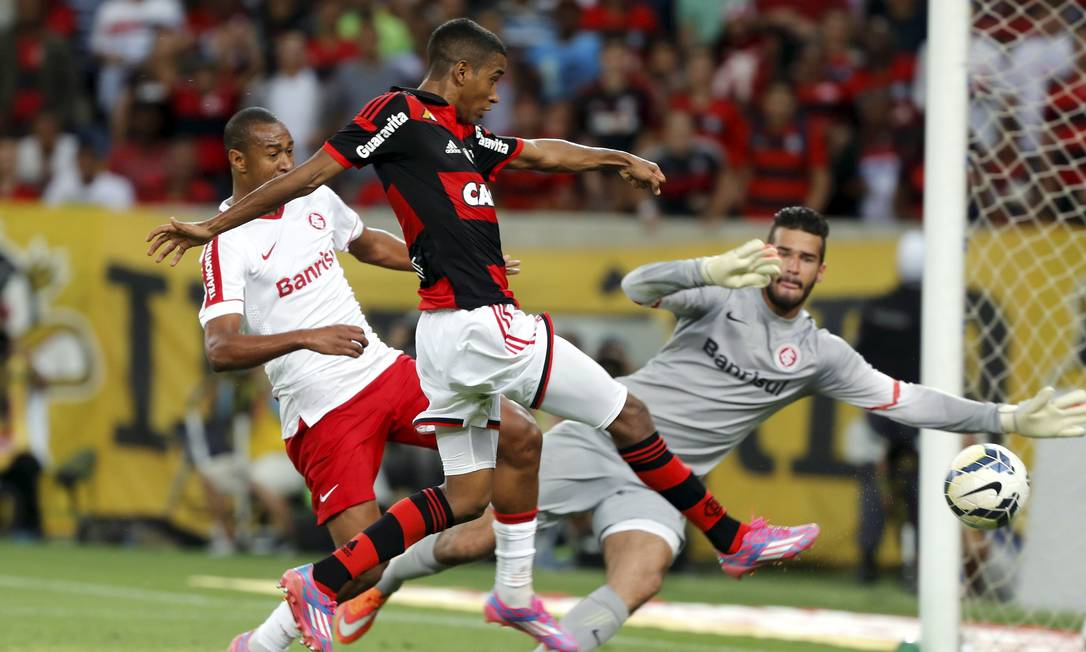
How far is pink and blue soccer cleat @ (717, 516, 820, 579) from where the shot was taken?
6.28 metres

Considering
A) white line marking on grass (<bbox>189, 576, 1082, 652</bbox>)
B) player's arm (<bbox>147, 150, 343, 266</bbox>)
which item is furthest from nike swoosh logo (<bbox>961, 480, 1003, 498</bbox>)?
player's arm (<bbox>147, 150, 343, 266</bbox>)

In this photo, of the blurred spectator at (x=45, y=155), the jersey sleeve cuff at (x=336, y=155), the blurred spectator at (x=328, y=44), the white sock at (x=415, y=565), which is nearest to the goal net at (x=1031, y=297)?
the white sock at (x=415, y=565)

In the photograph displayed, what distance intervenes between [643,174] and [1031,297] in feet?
13.8

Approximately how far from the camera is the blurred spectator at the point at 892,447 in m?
10.4

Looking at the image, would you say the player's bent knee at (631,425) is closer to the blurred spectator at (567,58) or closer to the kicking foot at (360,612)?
the kicking foot at (360,612)

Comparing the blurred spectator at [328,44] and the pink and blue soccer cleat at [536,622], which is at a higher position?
the blurred spectator at [328,44]

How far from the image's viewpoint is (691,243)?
11.9m

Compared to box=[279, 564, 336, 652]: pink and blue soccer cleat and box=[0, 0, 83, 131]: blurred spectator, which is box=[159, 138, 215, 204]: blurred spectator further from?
box=[279, 564, 336, 652]: pink and blue soccer cleat

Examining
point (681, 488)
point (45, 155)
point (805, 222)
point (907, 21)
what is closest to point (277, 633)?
point (681, 488)

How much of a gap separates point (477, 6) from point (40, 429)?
5.93 metres

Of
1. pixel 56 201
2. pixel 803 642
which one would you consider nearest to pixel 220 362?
pixel 803 642

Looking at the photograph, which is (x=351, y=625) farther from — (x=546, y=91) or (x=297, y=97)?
(x=546, y=91)

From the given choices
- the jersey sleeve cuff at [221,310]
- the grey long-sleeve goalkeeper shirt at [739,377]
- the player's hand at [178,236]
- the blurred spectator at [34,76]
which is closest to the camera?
the player's hand at [178,236]

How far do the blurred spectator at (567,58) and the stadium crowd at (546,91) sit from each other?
20mm
